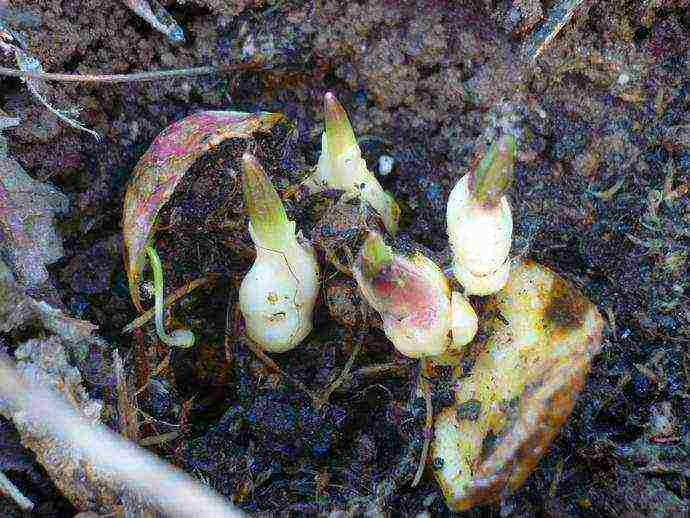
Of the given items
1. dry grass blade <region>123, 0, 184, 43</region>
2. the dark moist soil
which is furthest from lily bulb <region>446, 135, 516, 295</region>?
dry grass blade <region>123, 0, 184, 43</region>

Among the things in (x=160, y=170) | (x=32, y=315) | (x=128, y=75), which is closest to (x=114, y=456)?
(x=32, y=315)

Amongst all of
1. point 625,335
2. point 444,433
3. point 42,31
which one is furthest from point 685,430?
point 42,31

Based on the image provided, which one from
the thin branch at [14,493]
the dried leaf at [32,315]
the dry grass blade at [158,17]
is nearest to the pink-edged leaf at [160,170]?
the dried leaf at [32,315]

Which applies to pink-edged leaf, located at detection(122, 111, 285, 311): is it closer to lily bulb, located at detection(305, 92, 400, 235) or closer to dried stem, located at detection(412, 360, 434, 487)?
lily bulb, located at detection(305, 92, 400, 235)

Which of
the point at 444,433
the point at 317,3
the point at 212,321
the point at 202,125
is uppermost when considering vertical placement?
the point at 317,3

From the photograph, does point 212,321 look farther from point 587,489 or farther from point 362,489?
point 587,489

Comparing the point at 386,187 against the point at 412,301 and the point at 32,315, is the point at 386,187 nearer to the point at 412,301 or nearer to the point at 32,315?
the point at 412,301

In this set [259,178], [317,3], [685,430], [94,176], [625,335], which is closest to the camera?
[259,178]
